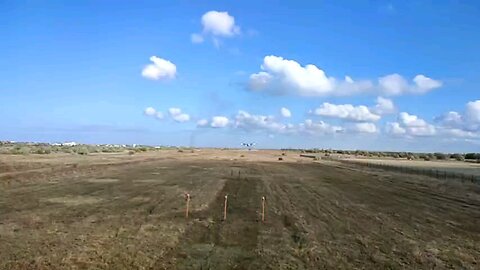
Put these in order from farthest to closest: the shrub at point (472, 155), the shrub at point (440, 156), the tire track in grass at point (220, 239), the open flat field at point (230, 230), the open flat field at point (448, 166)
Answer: the shrub at point (472, 155) → the shrub at point (440, 156) → the open flat field at point (448, 166) → the open flat field at point (230, 230) → the tire track in grass at point (220, 239)

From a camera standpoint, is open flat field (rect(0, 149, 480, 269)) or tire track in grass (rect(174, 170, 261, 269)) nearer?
tire track in grass (rect(174, 170, 261, 269))

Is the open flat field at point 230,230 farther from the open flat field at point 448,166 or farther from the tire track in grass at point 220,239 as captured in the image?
the open flat field at point 448,166

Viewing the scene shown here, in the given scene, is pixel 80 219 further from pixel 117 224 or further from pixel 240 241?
pixel 240 241

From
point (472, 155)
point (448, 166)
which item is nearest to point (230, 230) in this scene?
point (448, 166)

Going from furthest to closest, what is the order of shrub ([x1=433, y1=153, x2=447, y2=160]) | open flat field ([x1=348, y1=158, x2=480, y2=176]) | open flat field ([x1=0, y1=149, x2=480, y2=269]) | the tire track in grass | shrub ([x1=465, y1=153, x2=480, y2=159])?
shrub ([x1=465, y1=153, x2=480, y2=159])
shrub ([x1=433, y1=153, x2=447, y2=160])
open flat field ([x1=348, y1=158, x2=480, y2=176])
open flat field ([x1=0, y1=149, x2=480, y2=269])
the tire track in grass

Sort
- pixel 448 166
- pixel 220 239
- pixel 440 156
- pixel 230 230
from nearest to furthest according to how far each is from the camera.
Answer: pixel 220 239
pixel 230 230
pixel 448 166
pixel 440 156

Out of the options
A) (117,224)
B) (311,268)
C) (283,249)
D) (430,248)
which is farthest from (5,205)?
(430,248)

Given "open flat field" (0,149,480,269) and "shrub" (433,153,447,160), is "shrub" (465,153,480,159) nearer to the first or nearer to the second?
"shrub" (433,153,447,160)

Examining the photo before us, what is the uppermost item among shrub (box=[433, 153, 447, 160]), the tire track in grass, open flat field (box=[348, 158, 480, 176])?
shrub (box=[433, 153, 447, 160])

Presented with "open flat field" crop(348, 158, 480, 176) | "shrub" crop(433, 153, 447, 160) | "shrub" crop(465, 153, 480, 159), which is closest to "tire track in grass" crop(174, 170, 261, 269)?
"open flat field" crop(348, 158, 480, 176)

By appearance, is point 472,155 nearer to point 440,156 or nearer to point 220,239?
point 440,156

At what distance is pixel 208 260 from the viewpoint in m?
13.4

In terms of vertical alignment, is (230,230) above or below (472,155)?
below

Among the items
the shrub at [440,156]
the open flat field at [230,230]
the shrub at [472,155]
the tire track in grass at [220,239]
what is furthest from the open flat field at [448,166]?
the shrub at [472,155]
